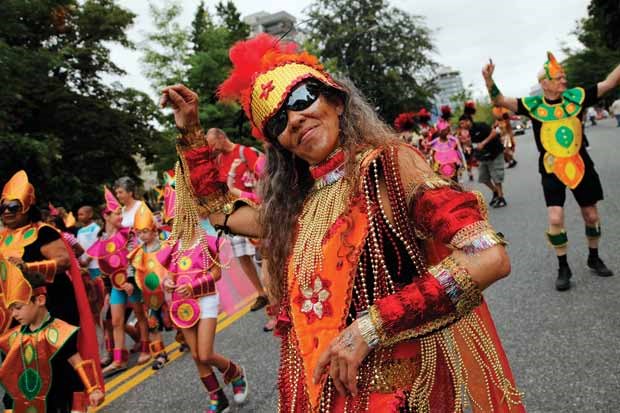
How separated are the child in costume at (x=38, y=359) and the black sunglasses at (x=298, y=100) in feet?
8.91

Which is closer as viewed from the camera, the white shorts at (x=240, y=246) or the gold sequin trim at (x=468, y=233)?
the gold sequin trim at (x=468, y=233)

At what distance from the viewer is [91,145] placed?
19.7 meters

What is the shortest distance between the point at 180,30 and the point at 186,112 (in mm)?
31074

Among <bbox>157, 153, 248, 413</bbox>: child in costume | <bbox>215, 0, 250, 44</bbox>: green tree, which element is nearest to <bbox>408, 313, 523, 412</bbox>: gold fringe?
<bbox>157, 153, 248, 413</bbox>: child in costume

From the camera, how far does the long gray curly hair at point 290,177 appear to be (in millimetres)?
1667

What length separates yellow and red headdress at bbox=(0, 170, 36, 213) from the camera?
12.5ft

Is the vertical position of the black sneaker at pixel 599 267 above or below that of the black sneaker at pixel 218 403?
below

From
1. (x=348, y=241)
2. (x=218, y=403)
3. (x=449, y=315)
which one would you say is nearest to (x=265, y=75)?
(x=348, y=241)

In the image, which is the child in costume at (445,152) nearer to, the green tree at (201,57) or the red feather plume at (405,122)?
the red feather plume at (405,122)

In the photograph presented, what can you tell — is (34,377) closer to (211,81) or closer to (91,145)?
(91,145)

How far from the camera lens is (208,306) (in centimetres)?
379

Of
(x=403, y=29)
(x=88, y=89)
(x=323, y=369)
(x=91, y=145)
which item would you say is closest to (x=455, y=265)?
(x=323, y=369)

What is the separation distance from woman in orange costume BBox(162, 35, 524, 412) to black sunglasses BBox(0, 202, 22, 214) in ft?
8.72

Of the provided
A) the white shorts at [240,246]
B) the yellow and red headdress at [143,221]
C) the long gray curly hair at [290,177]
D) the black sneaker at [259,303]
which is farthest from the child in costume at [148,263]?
the long gray curly hair at [290,177]
